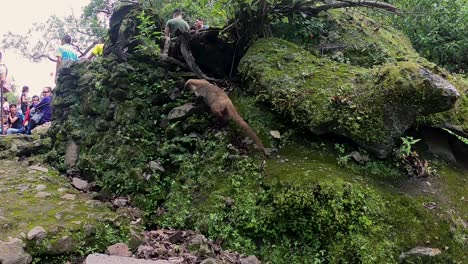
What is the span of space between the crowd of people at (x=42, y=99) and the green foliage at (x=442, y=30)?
4796mm

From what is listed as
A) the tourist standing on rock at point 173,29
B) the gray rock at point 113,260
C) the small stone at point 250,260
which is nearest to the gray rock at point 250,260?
the small stone at point 250,260

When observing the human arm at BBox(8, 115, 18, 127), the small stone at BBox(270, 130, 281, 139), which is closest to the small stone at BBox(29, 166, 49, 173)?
the small stone at BBox(270, 130, 281, 139)

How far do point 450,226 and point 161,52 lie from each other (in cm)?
517

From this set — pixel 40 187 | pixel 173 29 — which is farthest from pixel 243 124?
pixel 40 187

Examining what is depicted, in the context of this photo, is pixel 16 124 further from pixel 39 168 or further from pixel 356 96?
pixel 356 96

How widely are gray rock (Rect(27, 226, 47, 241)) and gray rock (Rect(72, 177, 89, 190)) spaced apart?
5.23ft

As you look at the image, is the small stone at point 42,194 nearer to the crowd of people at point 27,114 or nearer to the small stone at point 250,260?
the small stone at point 250,260

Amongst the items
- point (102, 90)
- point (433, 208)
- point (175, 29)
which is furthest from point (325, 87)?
point (102, 90)

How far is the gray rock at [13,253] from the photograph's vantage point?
3467mm

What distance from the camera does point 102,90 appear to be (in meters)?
6.73

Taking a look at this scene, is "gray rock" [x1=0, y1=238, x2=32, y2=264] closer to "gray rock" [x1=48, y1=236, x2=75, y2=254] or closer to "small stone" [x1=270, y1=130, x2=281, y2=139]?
"gray rock" [x1=48, y1=236, x2=75, y2=254]

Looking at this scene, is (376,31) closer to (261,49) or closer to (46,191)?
(261,49)

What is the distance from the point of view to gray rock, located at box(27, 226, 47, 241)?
3.78m

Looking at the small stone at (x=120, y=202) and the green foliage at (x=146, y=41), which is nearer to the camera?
the small stone at (x=120, y=202)
